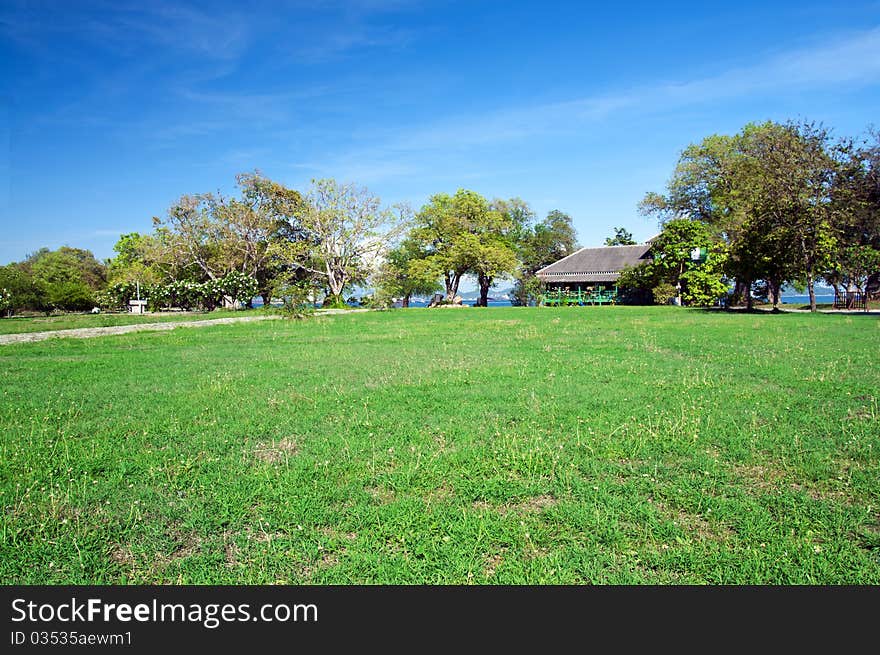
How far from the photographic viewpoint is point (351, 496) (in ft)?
13.0

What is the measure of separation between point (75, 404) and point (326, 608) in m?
5.77

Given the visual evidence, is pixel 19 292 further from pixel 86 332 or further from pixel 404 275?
pixel 404 275

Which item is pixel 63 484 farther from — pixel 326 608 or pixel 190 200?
pixel 190 200

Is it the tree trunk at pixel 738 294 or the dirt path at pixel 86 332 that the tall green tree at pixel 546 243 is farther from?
the dirt path at pixel 86 332

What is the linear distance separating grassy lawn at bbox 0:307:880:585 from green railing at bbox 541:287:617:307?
39.6m

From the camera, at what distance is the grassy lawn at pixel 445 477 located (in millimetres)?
3055

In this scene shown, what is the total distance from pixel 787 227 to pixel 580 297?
74.5 ft

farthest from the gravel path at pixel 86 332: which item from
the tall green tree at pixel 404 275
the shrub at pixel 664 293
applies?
the shrub at pixel 664 293

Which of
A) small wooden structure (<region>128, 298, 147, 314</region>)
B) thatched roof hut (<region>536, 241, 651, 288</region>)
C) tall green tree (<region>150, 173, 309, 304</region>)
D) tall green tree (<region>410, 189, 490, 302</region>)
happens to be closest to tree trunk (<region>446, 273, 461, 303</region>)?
tall green tree (<region>410, 189, 490, 302</region>)

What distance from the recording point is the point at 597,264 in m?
51.4

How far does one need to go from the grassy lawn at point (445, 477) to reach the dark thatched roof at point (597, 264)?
42088 mm

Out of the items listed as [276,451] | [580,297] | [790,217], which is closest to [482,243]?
[580,297]

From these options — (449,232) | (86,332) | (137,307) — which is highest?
(449,232)

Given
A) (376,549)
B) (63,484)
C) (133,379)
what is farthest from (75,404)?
(376,549)
